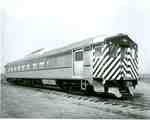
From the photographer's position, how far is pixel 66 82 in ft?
24.2

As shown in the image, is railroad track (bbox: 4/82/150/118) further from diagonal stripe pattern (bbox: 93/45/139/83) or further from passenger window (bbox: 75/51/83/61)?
passenger window (bbox: 75/51/83/61)

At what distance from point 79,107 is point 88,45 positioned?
1635 millimetres

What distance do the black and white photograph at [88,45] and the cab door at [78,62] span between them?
0.28 feet

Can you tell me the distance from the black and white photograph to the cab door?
0.28 ft

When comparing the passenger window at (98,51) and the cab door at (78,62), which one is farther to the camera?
the cab door at (78,62)

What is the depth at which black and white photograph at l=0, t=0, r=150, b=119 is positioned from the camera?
17.6ft

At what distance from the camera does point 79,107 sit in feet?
17.3

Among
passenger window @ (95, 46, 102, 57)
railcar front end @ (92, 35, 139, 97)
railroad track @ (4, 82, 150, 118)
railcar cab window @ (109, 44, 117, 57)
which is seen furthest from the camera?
passenger window @ (95, 46, 102, 57)

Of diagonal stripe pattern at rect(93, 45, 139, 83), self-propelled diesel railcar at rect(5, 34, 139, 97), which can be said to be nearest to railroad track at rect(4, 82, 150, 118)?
self-propelled diesel railcar at rect(5, 34, 139, 97)

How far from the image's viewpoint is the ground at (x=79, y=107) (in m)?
4.92

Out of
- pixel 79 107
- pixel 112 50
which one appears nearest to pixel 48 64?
pixel 112 50

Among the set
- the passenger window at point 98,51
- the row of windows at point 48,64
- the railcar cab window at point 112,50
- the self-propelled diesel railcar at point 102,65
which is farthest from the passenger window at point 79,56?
the railcar cab window at point 112,50

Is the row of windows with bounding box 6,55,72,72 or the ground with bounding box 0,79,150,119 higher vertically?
the row of windows with bounding box 6,55,72,72

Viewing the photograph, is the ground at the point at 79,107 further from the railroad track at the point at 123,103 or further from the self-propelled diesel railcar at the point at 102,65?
the self-propelled diesel railcar at the point at 102,65
